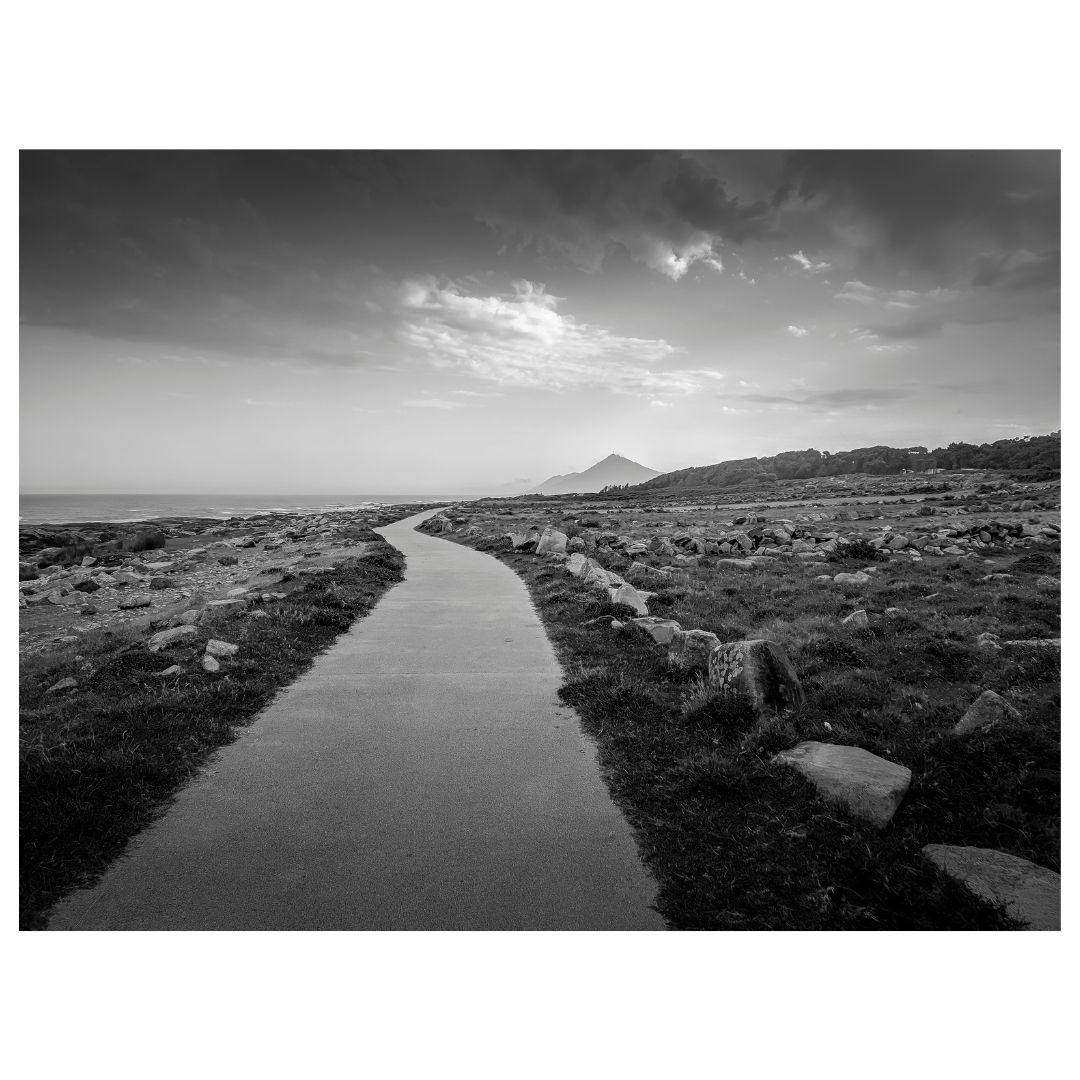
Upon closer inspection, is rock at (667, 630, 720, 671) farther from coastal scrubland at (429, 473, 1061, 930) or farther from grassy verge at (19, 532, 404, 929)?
grassy verge at (19, 532, 404, 929)

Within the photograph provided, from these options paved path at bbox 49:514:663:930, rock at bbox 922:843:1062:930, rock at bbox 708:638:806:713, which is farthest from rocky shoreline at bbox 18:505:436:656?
rock at bbox 922:843:1062:930

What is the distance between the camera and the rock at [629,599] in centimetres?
1151

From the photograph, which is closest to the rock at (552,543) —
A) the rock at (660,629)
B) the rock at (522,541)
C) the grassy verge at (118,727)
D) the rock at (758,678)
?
the rock at (522,541)

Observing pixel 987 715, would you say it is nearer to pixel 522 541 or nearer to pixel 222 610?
pixel 222 610

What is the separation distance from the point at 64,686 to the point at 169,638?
1710mm

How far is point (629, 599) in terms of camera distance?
11.9m

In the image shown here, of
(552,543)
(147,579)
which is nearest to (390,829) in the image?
(552,543)

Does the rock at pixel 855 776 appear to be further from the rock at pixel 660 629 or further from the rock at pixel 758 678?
the rock at pixel 660 629

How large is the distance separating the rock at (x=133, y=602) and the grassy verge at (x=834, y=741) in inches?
535

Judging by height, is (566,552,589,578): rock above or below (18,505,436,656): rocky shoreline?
above

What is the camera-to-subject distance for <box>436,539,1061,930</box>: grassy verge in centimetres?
346

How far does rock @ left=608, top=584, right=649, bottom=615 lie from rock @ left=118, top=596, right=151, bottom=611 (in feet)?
46.5

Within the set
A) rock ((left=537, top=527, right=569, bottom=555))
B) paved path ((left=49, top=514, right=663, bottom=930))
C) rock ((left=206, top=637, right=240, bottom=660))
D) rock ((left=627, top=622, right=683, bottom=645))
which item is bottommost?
paved path ((left=49, top=514, right=663, bottom=930))

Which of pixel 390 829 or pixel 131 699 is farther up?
pixel 131 699
